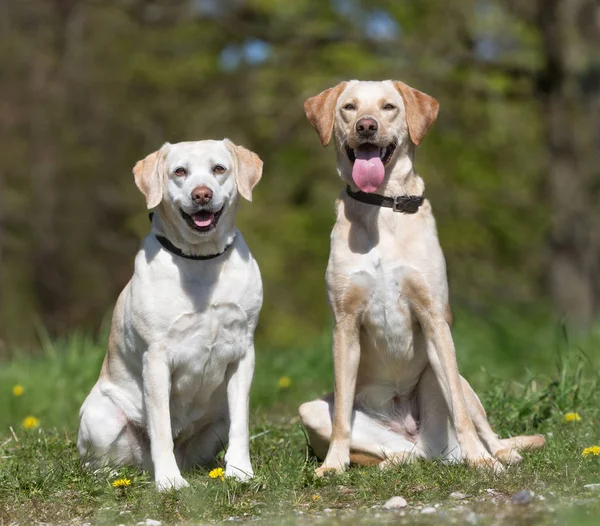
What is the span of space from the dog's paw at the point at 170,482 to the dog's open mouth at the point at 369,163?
1.71 metres

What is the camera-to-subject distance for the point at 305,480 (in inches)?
176

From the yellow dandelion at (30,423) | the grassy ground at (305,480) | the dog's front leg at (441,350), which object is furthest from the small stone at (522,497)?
the yellow dandelion at (30,423)

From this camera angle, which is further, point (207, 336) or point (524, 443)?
point (524, 443)

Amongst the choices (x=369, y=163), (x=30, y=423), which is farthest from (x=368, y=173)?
(x=30, y=423)

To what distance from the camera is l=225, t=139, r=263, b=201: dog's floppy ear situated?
16.0 ft

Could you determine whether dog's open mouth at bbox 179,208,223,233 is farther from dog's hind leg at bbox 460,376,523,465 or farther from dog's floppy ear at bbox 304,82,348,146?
dog's hind leg at bbox 460,376,523,465

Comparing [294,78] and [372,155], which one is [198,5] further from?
[372,155]

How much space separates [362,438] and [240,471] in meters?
0.78

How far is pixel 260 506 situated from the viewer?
13.6 ft

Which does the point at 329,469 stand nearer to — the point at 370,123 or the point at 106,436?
the point at 106,436

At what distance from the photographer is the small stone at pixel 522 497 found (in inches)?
150

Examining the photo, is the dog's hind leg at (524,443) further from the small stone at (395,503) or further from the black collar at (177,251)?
the black collar at (177,251)

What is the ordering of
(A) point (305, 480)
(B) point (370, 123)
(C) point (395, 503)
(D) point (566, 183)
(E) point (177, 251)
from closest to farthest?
(C) point (395, 503) < (A) point (305, 480) < (E) point (177, 251) < (B) point (370, 123) < (D) point (566, 183)

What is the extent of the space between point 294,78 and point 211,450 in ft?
34.1
